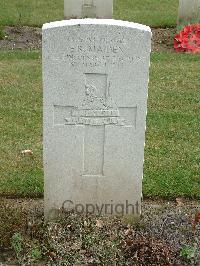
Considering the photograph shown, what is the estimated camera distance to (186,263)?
455 cm

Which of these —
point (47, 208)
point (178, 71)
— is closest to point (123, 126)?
point (47, 208)

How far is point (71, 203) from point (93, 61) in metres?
1.25

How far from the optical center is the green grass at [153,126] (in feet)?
19.0

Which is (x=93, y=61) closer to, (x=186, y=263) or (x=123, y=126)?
(x=123, y=126)

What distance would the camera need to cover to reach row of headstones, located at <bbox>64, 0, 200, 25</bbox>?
11328 millimetres

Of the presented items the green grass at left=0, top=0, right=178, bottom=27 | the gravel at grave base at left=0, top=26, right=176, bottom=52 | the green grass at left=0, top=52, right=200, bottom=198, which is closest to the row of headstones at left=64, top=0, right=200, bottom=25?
the gravel at grave base at left=0, top=26, right=176, bottom=52

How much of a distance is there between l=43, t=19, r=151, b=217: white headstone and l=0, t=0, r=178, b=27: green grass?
7648 mm

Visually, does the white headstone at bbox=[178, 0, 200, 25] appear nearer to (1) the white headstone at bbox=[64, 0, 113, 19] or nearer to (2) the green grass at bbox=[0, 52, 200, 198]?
(1) the white headstone at bbox=[64, 0, 113, 19]

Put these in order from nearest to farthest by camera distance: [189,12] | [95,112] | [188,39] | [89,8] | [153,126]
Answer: [95,112]
[153,126]
[188,39]
[189,12]
[89,8]

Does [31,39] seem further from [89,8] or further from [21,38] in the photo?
[89,8]

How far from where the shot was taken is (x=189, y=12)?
11.4 meters

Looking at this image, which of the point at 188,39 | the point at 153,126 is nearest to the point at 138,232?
the point at 153,126

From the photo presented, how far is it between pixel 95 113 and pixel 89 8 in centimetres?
735

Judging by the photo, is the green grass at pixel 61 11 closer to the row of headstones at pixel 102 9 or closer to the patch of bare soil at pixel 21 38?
the patch of bare soil at pixel 21 38
